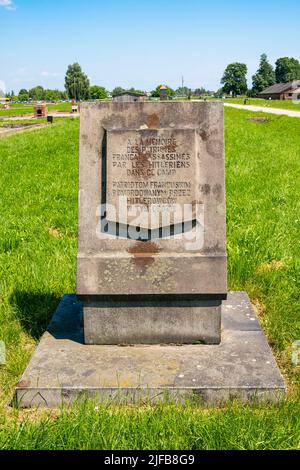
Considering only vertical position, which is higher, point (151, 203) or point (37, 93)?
Result: point (37, 93)

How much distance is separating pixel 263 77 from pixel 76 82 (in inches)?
1711

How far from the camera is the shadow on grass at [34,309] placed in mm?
3957

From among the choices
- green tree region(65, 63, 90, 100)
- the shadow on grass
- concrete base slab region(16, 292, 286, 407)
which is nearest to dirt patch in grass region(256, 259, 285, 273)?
concrete base slab region(16, 292, 286, 407)

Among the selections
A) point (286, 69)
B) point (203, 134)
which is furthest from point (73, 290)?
point (286, 69)

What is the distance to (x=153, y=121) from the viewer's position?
Answer: 3250 millimetres

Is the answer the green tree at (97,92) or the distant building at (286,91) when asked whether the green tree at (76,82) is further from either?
the distant building at (286,91)

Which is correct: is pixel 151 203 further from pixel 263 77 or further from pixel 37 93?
pixel 37 93

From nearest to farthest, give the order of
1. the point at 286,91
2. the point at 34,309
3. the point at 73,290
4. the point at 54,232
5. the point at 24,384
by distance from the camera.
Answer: the point at 24,384, the point at 34,309, the point at 73,290, the point at 54,232, the point at 286,91

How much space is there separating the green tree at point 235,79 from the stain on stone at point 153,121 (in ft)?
390

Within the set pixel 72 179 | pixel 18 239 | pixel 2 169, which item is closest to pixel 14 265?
pixel 18 239

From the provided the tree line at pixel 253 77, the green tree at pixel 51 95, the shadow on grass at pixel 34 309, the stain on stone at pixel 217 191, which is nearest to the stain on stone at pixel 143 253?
the stain on stone at pixel 217 191

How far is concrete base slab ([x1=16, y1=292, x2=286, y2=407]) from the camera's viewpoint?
2.92m

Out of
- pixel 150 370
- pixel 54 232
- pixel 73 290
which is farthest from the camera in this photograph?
pixel 54 232
